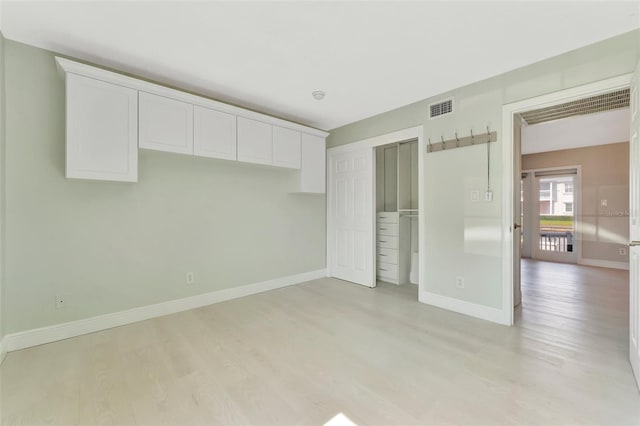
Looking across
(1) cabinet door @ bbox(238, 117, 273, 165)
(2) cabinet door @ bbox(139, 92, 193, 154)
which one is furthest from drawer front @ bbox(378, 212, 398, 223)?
(2) cabinet door @ bbox(139, 92, 193, 154)

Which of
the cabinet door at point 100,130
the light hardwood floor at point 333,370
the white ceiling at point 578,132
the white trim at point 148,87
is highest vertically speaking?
the white ceiling at point 578,132

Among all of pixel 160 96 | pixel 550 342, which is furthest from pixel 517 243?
pixel 160 96

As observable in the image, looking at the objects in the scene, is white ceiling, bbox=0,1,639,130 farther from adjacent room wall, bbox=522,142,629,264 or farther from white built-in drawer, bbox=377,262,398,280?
adjacent room wall, bbox=522,142,629,264

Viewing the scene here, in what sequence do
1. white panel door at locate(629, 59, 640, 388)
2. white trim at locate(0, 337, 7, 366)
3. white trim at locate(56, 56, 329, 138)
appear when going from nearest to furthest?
white panel door at locate(629, 59, 640, 388) → white trim at locate(0, 337, 7, 366) → white trim at locate(56, 56, 329, 138)

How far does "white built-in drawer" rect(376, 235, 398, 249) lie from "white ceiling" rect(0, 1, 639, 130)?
230cm

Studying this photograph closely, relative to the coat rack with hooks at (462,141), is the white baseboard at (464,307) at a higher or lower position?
lower

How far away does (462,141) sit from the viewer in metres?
3.12

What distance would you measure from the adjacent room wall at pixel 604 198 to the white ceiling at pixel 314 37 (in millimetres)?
5128

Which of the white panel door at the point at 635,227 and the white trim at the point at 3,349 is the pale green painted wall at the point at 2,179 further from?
the white panel door at the point at 635,227

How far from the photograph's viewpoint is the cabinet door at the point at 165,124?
268 centimetres

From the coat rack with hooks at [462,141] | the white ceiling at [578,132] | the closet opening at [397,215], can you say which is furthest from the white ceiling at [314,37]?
the white ceiling at [578,132]

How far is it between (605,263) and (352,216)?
5775mm

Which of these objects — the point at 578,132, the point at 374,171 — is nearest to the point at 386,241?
the point at 374,171

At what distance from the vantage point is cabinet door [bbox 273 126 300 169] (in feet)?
12.3
